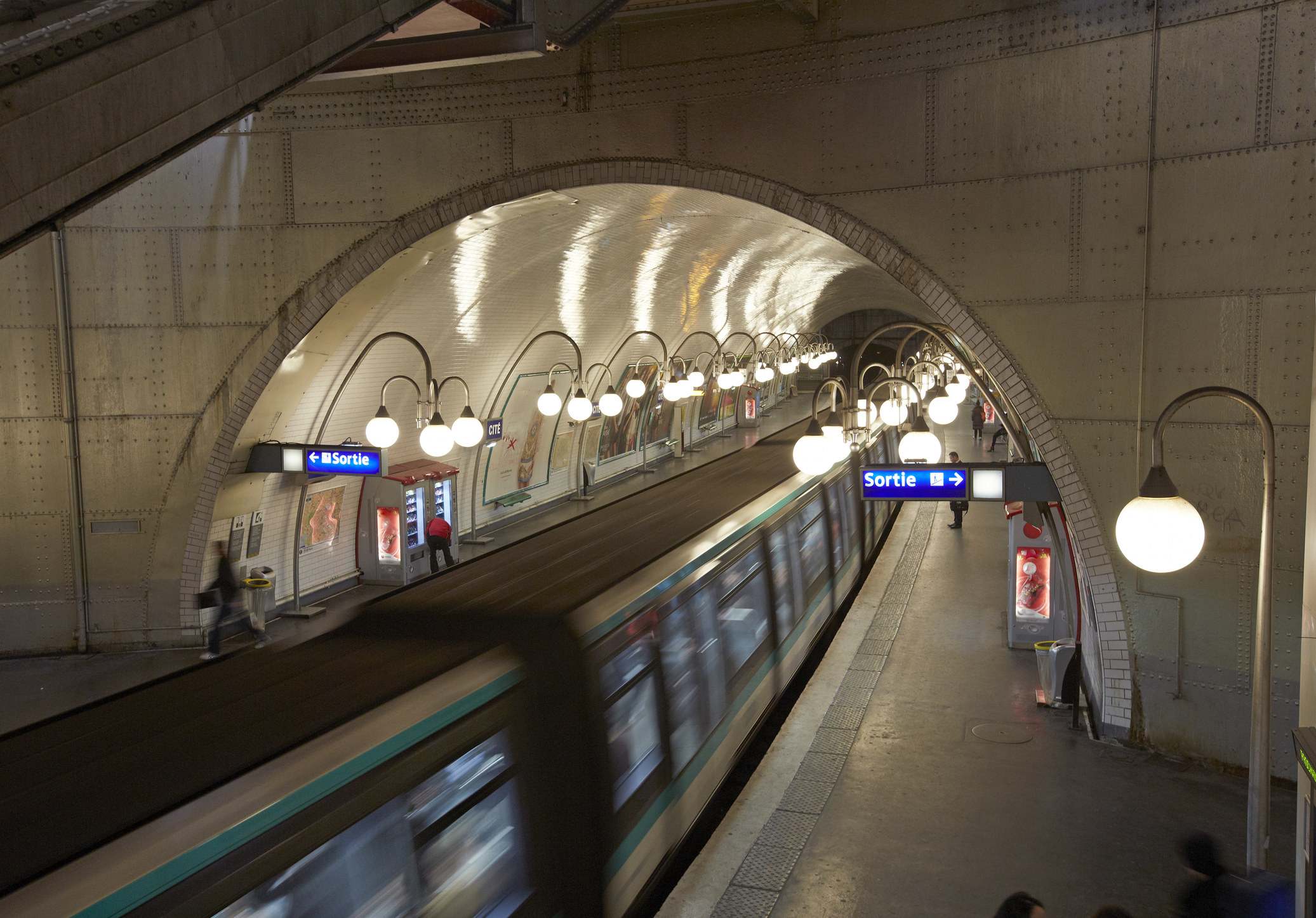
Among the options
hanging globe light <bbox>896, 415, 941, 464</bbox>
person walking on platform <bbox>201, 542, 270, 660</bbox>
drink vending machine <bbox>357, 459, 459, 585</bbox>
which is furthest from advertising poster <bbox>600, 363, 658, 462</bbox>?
hanging globe light <bbox>896, 415, 941, 464</bbox>

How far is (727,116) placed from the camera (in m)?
8.84

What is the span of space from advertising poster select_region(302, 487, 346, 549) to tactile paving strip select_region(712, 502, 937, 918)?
305 inches

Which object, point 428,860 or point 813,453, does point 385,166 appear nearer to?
point 813,453

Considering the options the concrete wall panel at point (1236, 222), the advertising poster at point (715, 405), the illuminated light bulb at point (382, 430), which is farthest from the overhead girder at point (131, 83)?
the advertising poster at point (715, 405)

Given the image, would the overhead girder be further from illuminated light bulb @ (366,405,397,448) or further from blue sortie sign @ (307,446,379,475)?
blue sortie sign @ (307,446,379,475)

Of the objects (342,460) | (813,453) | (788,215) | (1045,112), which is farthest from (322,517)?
(1045,112)

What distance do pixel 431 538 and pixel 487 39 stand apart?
28.6ft

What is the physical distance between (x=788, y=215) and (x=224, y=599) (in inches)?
310

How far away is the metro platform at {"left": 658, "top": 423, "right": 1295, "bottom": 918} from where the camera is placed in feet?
19.3

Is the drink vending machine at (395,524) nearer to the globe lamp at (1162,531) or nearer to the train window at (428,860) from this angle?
the train window at (428,860)

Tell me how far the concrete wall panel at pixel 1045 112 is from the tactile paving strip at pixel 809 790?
493 cm

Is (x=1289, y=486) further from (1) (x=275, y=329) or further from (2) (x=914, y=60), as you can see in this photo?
(1) (x=275, y=329)

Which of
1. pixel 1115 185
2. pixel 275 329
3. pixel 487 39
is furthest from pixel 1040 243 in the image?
pixel 275 329

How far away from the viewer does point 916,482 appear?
321 inches
